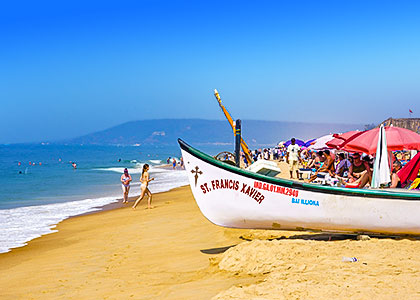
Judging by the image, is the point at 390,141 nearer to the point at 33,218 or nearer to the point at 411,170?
the point at 411,170

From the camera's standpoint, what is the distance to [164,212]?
44.3ft

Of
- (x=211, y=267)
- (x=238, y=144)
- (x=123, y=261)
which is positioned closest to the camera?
(x=211, y=267)

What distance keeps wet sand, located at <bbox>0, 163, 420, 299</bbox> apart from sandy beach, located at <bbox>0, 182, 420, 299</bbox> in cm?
1

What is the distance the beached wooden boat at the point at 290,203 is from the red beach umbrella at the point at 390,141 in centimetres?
414

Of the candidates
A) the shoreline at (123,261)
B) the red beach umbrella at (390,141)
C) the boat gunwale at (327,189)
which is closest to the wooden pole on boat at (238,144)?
the shoreline at (123,261)

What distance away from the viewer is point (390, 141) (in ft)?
36.2

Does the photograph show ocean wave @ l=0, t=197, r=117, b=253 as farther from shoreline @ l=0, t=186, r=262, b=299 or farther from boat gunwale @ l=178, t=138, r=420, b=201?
boat gunwale @ l=178, t=138, r=420, b=201

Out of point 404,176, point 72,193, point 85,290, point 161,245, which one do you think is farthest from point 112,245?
point 72,193

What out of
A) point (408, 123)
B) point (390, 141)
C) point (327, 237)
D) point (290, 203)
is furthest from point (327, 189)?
point (408, 123)

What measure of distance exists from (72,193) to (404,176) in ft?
65.0

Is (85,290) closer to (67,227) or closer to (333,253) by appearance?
(333,253)

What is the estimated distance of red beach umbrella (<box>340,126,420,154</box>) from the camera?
1086 cm

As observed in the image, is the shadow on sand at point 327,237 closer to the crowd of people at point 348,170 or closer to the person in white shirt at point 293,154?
the crowd of people at point 348,170

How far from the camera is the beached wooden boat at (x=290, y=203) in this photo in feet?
22.1
